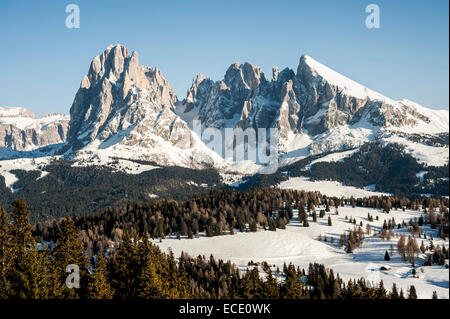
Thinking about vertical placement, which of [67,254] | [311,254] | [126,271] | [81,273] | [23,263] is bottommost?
[311,254]

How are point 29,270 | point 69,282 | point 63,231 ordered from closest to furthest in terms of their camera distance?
1. point 29,270
2. point 69,282
3. point 63,231

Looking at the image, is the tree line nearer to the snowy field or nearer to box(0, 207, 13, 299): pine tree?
box(0, 207, 13, 299): pine tree

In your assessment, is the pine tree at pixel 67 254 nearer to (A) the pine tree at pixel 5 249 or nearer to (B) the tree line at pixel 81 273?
(B) the tree line at pixel 81 273

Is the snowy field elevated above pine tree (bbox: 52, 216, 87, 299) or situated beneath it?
situated beneath

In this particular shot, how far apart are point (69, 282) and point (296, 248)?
135 m

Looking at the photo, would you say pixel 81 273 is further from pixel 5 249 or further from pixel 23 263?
pixel 23 263

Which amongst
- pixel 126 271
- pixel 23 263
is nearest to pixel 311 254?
pixel 126 271

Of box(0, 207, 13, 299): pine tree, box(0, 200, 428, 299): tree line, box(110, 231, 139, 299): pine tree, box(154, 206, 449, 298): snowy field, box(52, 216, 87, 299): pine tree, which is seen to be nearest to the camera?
box(0, 200, 428, 299): tree line

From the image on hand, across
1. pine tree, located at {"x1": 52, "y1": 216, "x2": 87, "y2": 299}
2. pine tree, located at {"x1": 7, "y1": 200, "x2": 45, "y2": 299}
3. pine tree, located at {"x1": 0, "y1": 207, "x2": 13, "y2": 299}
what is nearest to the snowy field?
pine tree, located at {"x1": 52, "y1": 216, "x2": 87, "y2": 299}

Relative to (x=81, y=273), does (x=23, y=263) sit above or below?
above

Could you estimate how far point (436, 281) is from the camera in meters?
145

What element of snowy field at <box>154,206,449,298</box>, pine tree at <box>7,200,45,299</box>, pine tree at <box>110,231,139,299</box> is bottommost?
snowy field at <box>154,206,449,298</box>
